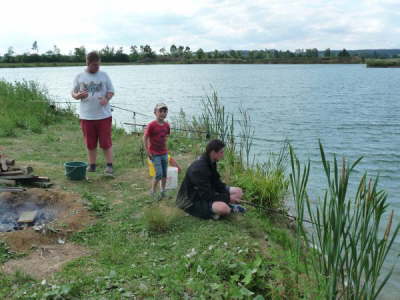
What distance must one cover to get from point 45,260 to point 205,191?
1930 millimetres

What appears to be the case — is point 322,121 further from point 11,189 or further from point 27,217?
point 27,217

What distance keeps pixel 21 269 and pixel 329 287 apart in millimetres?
2514

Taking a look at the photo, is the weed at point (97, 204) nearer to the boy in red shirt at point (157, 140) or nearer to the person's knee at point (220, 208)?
the boy in red shirt at point (157, 140)

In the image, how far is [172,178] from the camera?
6.04m

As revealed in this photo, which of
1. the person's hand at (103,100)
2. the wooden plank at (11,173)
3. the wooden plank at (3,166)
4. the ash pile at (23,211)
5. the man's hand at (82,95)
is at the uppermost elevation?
the man's hand at (82,95)

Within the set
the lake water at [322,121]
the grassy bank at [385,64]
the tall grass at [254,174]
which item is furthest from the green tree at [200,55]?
the tall grass at [254,174]

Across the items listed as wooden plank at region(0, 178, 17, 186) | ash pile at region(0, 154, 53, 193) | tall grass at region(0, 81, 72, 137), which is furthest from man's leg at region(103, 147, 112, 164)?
tall grass at region(0, 81, 72, 137)

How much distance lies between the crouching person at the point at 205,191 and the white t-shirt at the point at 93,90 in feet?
6.28

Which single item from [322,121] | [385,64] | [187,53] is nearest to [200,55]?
[187,53]

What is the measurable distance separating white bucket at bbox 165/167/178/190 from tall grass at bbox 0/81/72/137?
5.11 m

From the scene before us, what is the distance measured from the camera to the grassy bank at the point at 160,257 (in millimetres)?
3359

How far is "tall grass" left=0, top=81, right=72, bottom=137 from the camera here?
33.5ft

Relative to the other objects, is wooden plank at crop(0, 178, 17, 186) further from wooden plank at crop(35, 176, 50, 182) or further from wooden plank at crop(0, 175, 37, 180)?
wooden plank at crop(35, 176, 50, 182)

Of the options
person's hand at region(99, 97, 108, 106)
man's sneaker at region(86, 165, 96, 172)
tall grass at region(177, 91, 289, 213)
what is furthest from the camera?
man's sneaker at region(86, 165, 96, 172)
